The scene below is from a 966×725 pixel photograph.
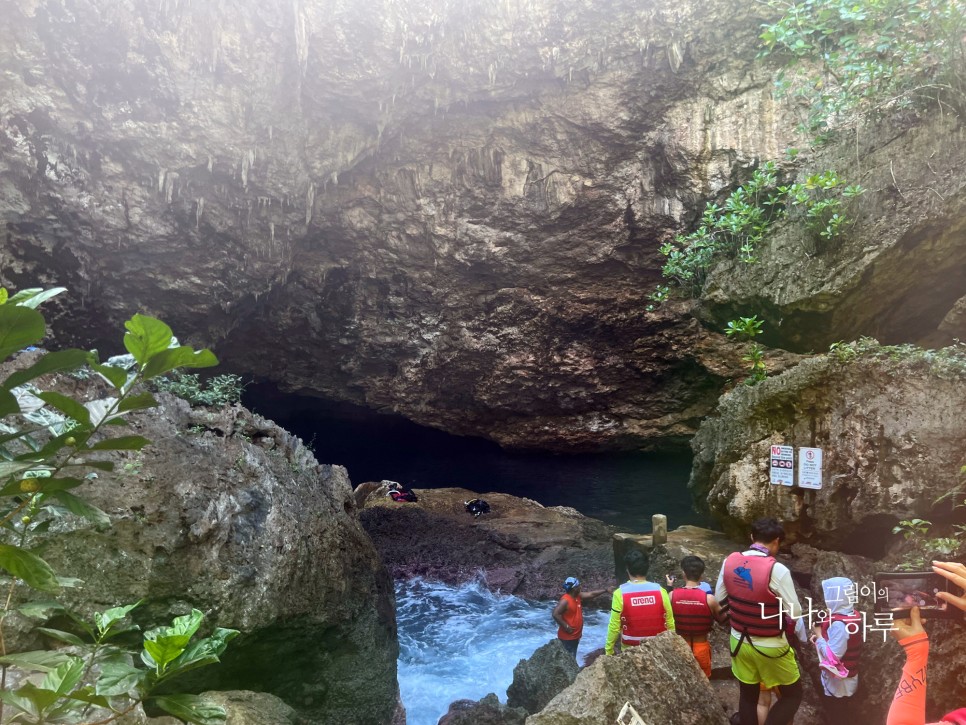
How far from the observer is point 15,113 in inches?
333

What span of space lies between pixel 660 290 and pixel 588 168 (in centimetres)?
353

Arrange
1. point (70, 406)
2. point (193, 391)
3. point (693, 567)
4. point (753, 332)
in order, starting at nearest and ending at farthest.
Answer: point (70, 406) < point (693, 567) < point (193, 391) < point (753, 332)

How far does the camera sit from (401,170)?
11242mm

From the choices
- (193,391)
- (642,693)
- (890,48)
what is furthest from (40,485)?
(890,48)

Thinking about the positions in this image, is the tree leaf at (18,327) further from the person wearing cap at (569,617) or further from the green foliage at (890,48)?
the green foliage at (890,48)

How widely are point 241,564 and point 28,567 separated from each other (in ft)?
11.4

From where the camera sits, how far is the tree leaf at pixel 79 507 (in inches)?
41.6

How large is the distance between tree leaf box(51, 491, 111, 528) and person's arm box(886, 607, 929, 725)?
6.93 ft

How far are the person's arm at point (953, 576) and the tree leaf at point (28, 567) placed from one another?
2.17 meters

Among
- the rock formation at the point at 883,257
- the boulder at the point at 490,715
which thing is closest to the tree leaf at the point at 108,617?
the boulder at the point at 490,715

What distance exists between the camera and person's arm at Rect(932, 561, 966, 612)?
164 centimetres

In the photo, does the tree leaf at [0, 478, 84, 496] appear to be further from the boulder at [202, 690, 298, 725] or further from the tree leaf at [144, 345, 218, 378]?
the boulder at [202, 690, 298, 725]

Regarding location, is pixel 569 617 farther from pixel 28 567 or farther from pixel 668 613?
pixel 28 567

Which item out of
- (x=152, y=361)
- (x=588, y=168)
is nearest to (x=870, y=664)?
(x=152, y=361)
